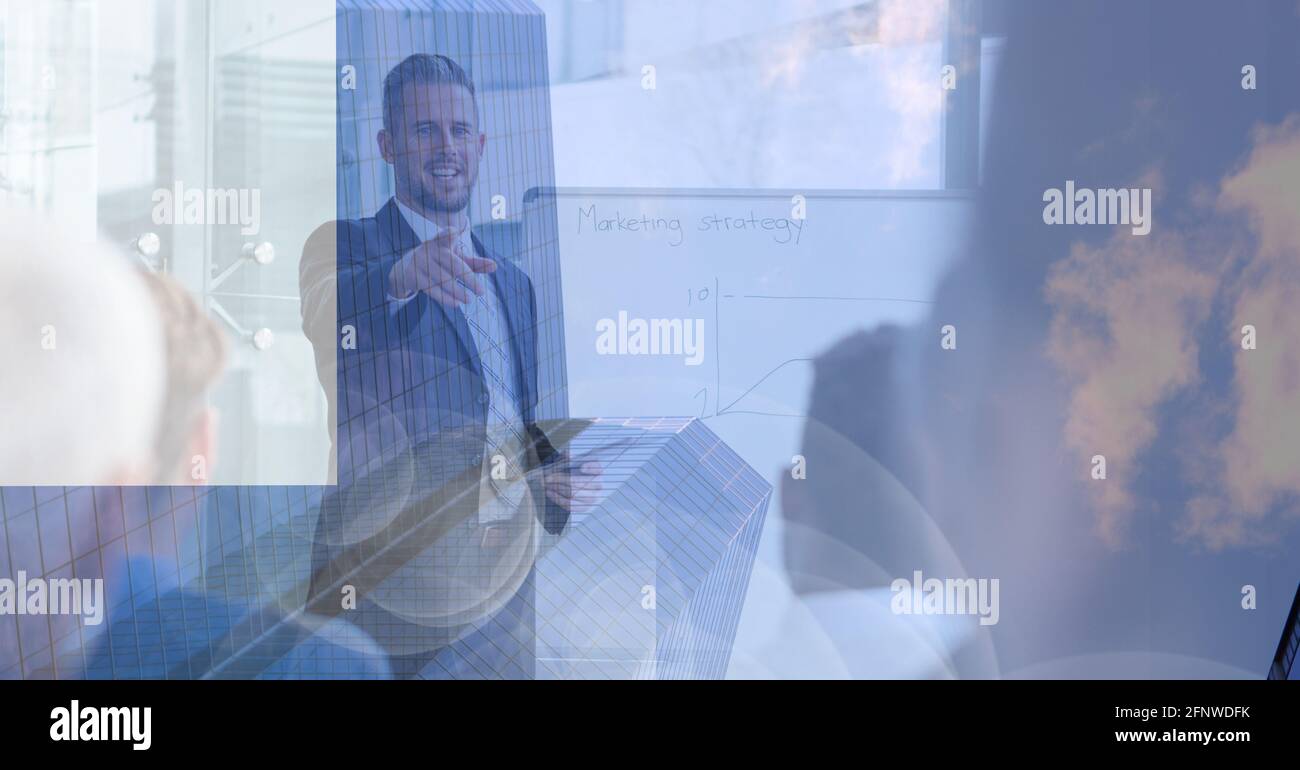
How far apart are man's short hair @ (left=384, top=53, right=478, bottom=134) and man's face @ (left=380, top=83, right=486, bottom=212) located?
Answer: 0.01m

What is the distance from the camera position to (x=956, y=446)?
2.66m

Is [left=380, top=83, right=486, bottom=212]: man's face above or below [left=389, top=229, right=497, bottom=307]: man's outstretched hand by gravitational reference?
above

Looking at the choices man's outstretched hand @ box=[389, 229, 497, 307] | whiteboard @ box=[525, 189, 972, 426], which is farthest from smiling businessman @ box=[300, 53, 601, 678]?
whiteboard @ box=[525, 189, 972, 426]

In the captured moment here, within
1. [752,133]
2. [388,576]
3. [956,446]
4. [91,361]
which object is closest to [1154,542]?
[956,446]

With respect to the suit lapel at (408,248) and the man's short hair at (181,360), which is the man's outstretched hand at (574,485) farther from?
the man's short hair at (181,360)

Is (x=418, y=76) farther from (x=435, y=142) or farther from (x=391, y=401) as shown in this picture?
(x=391, y=401)

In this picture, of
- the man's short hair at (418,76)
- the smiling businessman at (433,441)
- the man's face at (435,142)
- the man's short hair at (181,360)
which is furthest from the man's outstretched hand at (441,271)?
the man's short hair at (181,360)

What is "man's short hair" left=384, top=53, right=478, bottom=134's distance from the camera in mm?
2611

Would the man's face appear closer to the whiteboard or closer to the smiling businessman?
the smiling businessman

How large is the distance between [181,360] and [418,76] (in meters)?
1.03

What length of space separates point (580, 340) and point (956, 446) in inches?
43.1

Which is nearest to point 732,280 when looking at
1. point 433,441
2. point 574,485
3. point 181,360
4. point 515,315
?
point 515,315

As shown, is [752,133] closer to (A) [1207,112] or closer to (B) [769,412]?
(B) [769,412]

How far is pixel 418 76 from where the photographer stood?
261cm
